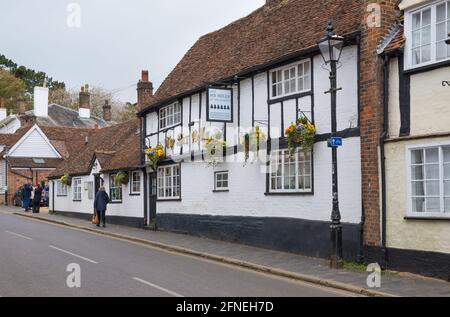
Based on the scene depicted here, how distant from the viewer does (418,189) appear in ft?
40.4

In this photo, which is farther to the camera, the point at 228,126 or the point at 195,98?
the point at 195,98

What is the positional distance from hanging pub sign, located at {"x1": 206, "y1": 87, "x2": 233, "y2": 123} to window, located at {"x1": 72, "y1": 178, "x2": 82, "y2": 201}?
16.1m

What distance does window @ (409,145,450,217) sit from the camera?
1174 cm

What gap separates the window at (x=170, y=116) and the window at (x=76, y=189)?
33.9 ft

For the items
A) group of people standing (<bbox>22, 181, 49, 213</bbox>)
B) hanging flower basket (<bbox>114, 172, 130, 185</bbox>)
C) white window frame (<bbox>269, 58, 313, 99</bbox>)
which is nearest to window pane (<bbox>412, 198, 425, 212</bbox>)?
white window frame (<bbox>269, 58, 313, 99</bbox>)

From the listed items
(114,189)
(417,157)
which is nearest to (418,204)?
(417,157)

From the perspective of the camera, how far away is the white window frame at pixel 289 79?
1558 cm

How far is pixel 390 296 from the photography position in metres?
10.3

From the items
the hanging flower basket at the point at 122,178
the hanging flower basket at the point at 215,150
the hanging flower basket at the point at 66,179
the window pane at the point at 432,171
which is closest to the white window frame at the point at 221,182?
the hanging flower basket at the point at 215,150

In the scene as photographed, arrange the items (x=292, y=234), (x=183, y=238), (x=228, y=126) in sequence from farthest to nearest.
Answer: (x=183, y=238)
(x=228, y=126)
(x=292, y=234)

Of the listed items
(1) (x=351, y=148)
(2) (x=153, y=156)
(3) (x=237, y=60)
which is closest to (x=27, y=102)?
(2) (x=153, y=156)

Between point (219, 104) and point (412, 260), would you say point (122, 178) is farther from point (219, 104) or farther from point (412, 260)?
point (412, 260)
